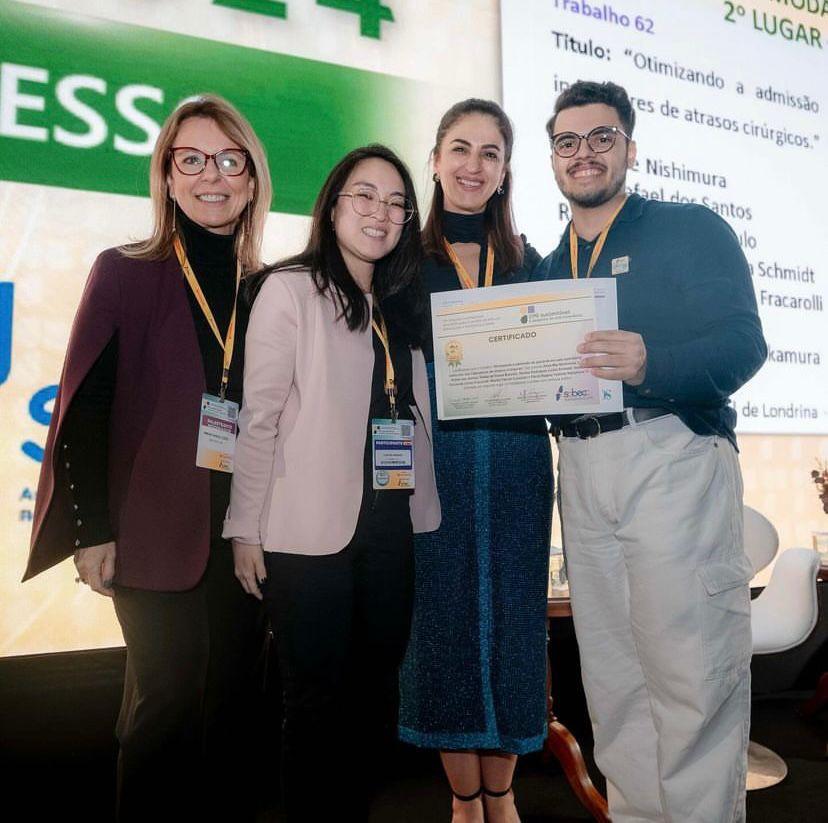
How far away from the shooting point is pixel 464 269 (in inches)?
76.9

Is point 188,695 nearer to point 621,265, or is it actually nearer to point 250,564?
point 250,564

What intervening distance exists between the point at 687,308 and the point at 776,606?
6.32 ft

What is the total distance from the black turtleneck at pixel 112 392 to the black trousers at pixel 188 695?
0.47ft

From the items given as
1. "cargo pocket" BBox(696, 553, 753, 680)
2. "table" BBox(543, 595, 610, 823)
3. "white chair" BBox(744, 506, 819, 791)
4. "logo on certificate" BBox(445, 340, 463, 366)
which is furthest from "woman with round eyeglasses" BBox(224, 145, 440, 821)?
"white chair" BBox(744, 506, 819, 791)

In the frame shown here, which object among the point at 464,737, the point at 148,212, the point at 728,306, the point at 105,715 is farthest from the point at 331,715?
the point at 148,212

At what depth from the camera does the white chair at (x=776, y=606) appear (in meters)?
2.83

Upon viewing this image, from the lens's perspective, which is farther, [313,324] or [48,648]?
[48,648]

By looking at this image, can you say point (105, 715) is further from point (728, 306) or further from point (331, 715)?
point (728, 306)

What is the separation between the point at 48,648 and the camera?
2.54 metres

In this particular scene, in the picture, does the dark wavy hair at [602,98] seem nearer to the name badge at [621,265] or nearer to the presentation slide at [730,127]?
the name badge at [621,265]

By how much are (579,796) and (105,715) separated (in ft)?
5.38

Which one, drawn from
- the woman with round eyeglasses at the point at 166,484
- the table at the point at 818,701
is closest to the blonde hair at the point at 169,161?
the woman with round eyeglasses at the point at 166,484

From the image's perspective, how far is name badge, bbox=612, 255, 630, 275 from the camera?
5.78 ft

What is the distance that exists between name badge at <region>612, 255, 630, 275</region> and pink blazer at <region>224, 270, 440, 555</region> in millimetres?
654
